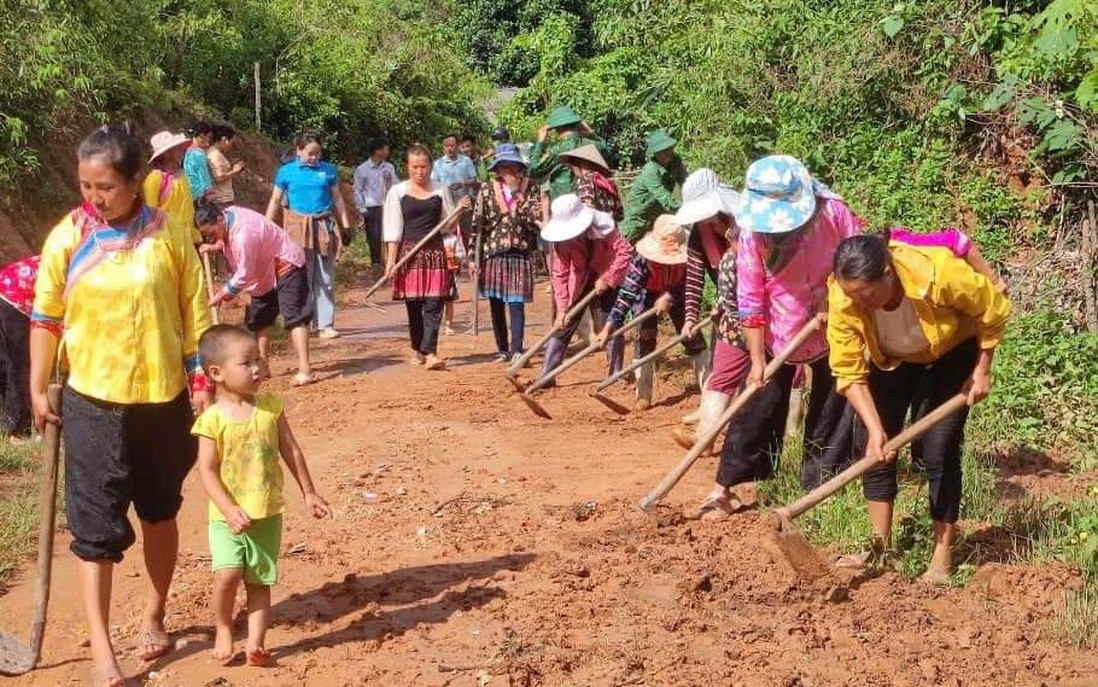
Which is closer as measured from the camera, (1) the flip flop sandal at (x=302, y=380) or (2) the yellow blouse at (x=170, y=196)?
(2) the yellow blouse at (x=170, y=196)

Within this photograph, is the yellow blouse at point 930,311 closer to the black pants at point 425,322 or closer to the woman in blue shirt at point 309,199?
the black pants at point 425,322

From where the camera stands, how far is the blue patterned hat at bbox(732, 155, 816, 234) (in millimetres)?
5438

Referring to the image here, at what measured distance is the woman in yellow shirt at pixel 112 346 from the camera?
4.37 metres

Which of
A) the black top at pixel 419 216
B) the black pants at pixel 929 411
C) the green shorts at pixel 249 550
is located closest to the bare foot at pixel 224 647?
A: the green shorts at pixel 249 550

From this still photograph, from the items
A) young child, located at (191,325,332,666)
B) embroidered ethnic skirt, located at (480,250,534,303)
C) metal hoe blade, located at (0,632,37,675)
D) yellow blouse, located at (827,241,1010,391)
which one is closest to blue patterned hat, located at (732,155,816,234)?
yellow blouse, located at (827,241,1010,391)

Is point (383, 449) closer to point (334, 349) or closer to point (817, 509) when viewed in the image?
point (817, 509)

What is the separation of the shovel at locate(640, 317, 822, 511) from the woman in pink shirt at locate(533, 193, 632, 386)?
2886mm

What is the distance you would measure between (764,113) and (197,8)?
44.7 feet

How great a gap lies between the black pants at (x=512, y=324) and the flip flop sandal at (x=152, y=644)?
581 centimetres

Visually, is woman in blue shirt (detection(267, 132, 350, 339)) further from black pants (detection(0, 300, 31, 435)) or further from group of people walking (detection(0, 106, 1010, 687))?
group of people walking (detection(0, 106, 1010, 687))

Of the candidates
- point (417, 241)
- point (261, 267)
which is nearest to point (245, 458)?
point (261, 267)

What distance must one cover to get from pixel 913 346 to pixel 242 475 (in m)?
2.48

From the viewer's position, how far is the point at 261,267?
29.8ft

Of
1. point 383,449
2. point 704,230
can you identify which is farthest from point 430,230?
point 704,230
